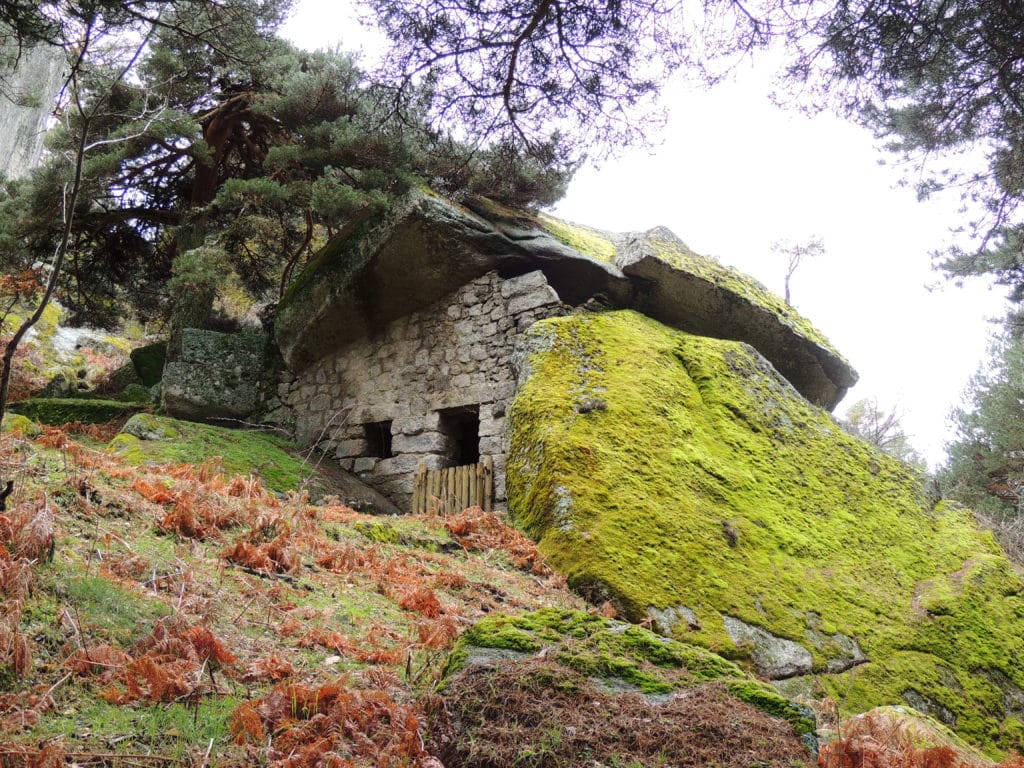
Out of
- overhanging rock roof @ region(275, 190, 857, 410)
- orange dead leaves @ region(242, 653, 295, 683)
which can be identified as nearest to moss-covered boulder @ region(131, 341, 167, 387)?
overhanging rock roof @ region(275, 190, 857, 410)

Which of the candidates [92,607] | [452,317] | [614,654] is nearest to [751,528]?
[614,654]

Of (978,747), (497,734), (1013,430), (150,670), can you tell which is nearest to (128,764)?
(150,670)

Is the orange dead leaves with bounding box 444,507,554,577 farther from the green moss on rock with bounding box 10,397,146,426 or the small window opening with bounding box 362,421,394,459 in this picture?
the green moss on rock with bounding box 10,397,146,426

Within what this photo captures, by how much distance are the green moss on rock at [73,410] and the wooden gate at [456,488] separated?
446 centimetres

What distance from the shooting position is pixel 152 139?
372 inches

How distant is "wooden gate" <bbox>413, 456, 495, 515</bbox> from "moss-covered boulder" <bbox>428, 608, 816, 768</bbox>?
14.4ft

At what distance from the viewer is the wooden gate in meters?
7.34

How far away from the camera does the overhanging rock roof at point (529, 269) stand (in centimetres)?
835

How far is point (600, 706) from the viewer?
242cm

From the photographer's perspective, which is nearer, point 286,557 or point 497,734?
point 497,734

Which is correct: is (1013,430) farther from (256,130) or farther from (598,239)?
(256,130)

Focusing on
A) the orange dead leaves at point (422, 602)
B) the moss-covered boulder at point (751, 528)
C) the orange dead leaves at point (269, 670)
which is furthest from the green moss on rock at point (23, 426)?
the orange dead leaves at point (269, 670)

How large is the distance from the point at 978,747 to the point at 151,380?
11027 millimetres

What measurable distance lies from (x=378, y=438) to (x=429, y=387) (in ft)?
3.44
